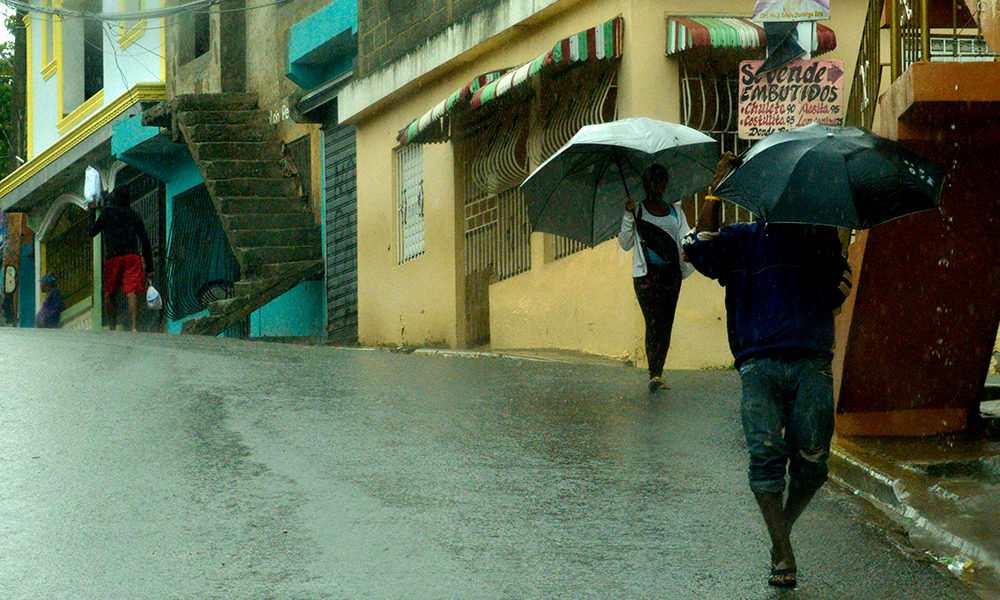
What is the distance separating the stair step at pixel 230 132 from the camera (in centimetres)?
2322

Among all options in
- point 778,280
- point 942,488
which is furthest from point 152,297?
point 778,280

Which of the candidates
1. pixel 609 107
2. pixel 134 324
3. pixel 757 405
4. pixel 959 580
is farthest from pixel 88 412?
pixel 134 324

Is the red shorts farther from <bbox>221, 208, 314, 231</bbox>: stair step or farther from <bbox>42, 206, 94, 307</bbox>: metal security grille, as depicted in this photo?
<bbox>42, 206, 94, 307</bbox>: metal security grille

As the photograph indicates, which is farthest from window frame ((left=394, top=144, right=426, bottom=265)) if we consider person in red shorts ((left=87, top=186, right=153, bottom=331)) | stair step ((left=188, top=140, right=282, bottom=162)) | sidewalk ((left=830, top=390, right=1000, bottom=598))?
sidewalk ((left=830, top=390, right=1000, bottom=598))

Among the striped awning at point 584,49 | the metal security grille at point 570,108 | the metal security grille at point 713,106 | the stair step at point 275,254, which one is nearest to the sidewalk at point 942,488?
the metal security grille at point 713,106

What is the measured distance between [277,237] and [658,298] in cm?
1253

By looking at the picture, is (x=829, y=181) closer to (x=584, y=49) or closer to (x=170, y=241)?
(x=584, y=49)

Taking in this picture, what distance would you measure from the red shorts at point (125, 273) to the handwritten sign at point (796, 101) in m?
10.4

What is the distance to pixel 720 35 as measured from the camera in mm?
12969

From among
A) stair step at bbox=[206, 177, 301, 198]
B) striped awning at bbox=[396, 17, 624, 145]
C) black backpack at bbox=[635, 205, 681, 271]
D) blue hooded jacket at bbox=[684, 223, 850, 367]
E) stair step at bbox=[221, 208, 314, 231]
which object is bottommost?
blue hooded jacket at bbox=[684, 223, 850, 367]

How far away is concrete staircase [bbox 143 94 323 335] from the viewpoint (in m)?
20.8

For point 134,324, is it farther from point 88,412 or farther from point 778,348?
point 778,348

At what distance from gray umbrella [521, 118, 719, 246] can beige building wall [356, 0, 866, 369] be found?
2.76m

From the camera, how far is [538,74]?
1369cm
